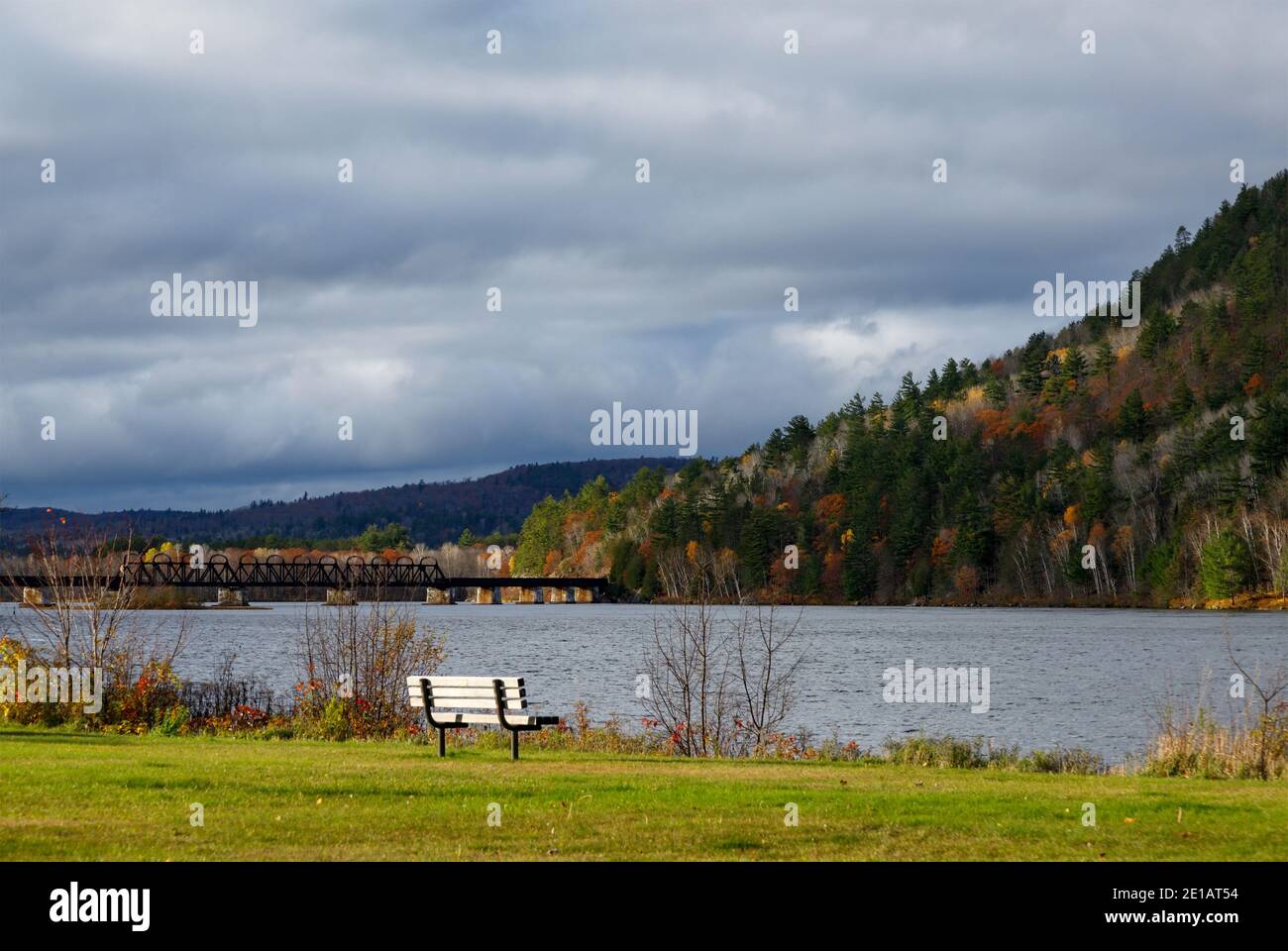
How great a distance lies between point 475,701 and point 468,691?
0.21 metres

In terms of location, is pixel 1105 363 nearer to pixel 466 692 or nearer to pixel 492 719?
pixel 466 692

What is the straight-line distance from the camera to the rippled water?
44.7m

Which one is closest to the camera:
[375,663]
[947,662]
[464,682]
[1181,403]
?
[464,682]

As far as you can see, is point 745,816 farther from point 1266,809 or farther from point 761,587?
point 761,587

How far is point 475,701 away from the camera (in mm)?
23625

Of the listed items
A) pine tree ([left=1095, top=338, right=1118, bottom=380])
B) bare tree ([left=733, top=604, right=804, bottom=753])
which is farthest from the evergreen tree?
bare tree ([left=733, top=604, right=804, bottom=753])

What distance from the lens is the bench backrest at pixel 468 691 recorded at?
2342cm

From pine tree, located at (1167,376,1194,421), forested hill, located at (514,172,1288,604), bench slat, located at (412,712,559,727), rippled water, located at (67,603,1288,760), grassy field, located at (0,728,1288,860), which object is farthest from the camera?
pine tree, located at (1167,376,1194,421)

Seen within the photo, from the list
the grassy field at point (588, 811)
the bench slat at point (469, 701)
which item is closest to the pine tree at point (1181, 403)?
the grassy field at point (588, 811)

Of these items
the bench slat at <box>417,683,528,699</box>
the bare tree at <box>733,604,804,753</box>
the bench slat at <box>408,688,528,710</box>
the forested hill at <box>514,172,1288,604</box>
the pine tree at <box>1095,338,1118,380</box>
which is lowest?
the bare tree at <box>733,604,804,753</box>

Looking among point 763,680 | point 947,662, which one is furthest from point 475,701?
point 947,662

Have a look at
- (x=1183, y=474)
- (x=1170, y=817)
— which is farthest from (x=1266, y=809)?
(x=1183, y=474)

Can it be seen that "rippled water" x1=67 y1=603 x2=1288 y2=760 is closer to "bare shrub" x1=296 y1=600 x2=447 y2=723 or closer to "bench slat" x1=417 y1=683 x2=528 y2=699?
"bare shrub" x1=296 y1=600 x2=447 y2=723

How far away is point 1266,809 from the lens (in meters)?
17.4
